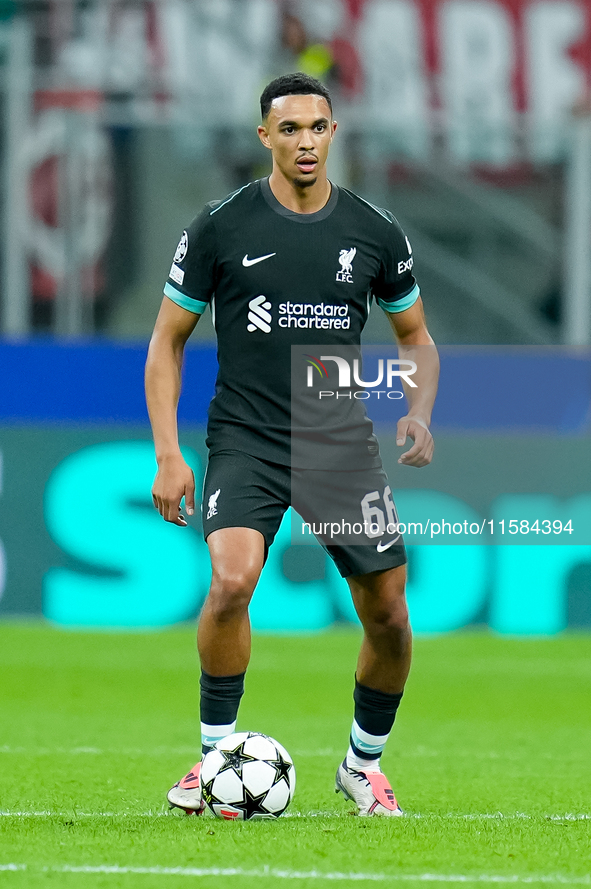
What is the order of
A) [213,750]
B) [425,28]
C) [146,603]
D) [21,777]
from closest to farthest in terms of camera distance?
[213,750], [21,777], [146,603], [425,28]

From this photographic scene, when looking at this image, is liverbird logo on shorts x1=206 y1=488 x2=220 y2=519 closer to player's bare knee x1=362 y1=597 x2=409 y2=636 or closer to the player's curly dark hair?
player's bare knee x1=362 y1=597 x2=409 y2=636

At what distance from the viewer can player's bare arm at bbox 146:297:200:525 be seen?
397cm

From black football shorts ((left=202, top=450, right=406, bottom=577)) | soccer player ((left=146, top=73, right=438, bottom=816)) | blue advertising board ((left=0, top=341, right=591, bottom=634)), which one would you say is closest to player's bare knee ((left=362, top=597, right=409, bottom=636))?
soccer player ((left=146, top=73, right=438, bottom=816))

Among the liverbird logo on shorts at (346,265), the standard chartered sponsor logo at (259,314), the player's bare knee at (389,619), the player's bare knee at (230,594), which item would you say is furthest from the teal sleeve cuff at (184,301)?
the player's bare knee at (389,619)

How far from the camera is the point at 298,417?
13.6 ft

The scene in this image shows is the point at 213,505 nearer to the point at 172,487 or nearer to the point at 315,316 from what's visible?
the point at 172,487

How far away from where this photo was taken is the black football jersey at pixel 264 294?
4.11 m

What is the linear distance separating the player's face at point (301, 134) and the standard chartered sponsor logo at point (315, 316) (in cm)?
36

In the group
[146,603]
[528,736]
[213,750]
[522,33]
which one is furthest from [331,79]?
[213,750]

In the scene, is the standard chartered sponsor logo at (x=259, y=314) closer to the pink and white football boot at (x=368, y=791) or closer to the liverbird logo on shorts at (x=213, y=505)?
the liverbird logo on shorts at (x=213, y=505)

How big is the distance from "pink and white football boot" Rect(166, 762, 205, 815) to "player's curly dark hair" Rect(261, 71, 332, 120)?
1.92 metres

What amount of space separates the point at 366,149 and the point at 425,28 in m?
4.11

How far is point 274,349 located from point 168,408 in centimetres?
35

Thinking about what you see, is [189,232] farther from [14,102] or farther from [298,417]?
[14,102]
